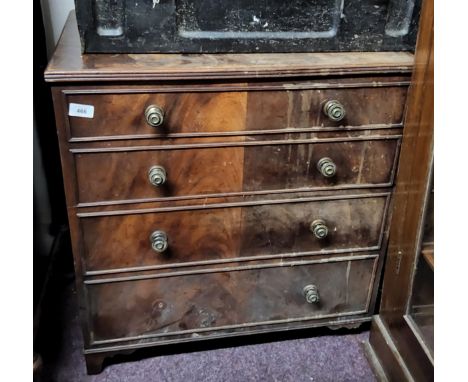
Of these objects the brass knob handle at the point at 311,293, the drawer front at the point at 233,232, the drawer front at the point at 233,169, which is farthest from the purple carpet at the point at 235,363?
the drawer front at the point at 233,169

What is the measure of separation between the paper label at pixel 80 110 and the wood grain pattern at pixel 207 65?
0.06 meters

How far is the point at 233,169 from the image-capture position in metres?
1.32

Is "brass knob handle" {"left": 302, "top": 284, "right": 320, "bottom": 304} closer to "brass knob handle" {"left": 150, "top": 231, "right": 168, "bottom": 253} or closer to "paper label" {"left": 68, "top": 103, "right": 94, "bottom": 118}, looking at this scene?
"brass knob handle" {"left": 150, "top": 231, "right": 168, "bottom": 253}

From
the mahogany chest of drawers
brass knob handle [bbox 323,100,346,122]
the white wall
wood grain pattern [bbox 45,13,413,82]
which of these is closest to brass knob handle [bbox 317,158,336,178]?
the mahogany chest of drawers

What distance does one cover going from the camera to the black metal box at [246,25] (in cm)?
121

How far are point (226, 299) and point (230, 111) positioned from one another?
0.54 metres

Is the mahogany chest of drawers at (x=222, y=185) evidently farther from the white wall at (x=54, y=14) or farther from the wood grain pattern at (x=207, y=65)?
the white wall at (x=54, y=14)

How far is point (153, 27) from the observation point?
1.23 m

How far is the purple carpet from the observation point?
5.11ft

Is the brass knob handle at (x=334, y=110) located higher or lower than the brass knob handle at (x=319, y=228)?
higher

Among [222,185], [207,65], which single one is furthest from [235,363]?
[207,65]

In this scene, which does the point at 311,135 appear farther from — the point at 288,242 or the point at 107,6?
the point at 107,6
